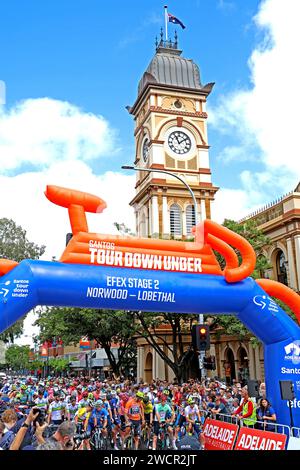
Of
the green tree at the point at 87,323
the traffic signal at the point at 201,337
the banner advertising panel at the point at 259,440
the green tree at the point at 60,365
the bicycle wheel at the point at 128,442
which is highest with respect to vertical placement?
the green tree at the point at 87,323

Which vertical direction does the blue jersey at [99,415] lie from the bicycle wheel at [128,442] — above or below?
above

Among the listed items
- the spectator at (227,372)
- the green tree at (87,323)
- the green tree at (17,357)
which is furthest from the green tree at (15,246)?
the green tree at (17,357)

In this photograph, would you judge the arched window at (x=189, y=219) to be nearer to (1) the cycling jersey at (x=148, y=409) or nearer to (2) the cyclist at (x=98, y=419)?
(1) the cycling jersey at (x=148, y=409)

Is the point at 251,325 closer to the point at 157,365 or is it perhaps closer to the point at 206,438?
the point at 206,438

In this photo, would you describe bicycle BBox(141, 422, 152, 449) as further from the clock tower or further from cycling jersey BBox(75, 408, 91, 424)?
the clock tower

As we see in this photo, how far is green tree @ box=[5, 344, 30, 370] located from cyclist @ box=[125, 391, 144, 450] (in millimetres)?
85736

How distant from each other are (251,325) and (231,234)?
7.00ft

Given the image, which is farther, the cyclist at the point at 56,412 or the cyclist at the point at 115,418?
the cyclist at the point at 56,412

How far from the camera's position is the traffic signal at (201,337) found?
1270cm

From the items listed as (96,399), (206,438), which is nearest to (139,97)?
(96,399)

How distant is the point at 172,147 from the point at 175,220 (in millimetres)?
6112

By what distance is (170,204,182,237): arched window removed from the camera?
127 ft

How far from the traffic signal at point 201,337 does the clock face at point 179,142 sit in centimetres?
2930
